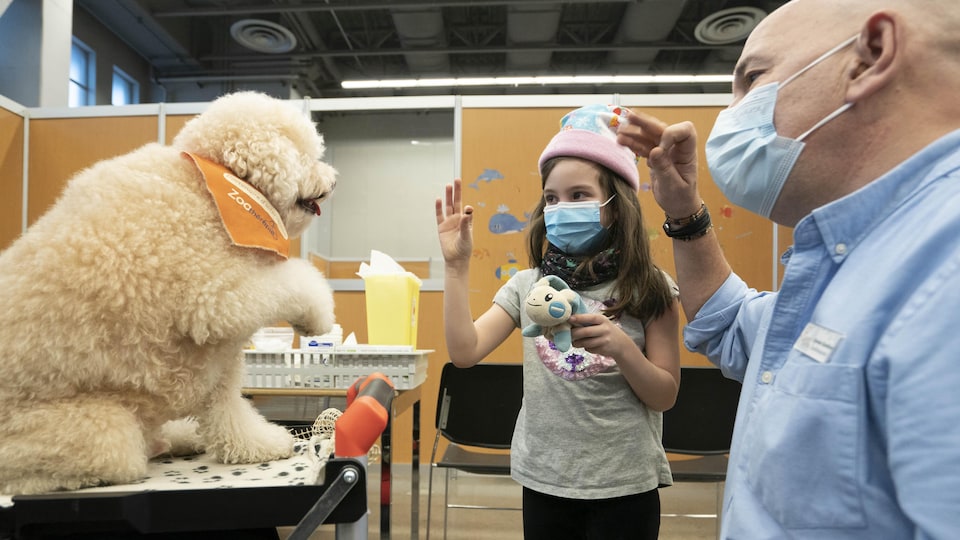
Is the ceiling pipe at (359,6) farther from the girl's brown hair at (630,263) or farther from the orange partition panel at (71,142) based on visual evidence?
the girl's brown hair at (630,263)

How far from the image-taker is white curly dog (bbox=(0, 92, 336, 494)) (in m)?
0.65

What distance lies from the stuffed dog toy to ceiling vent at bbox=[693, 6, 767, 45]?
694cm

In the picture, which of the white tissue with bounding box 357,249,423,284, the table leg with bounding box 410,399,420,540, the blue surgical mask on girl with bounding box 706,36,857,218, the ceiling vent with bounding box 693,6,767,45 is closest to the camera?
the blue surgical mask on girl with bounding box 706,36,857,218

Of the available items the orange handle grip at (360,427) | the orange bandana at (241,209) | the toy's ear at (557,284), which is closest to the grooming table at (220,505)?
the orange handle grip at (360,427)

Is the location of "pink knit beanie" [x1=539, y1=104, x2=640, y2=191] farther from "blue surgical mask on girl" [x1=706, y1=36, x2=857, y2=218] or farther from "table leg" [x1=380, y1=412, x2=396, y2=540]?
"table leg" [x1=380, y1=412, x2=396, y2=540]

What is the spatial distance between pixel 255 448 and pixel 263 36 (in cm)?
787

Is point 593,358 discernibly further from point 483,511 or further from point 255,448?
point 483,511

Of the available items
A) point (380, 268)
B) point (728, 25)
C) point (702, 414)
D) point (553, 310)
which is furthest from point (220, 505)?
point (728, 25)

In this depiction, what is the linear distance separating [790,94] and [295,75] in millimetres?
8632

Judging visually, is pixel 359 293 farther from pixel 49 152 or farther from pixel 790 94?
pixel 790 94

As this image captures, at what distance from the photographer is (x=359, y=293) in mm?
3586

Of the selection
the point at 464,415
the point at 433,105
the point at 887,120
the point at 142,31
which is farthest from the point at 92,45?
the point at 887,120

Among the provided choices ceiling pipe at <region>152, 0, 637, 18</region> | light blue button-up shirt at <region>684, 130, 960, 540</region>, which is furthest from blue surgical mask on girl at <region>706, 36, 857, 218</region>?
ceiling pipe at <region>152, 0, 637, 18</region>

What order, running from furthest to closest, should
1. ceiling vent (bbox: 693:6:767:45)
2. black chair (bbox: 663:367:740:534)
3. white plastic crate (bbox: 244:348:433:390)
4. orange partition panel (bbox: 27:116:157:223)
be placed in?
1. ceiling vent (bbox: 693:6:767:45)
2. orange partition panel (bbox: 27:116:157:223)
3. black chair (bbox: 663:367:740:534)
4. white plastic crate (bbox: 244:348:433:390)
